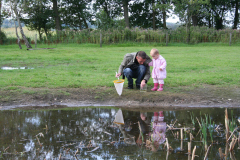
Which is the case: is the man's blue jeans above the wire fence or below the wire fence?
below

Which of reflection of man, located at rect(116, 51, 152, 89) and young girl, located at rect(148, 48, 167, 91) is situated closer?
young girl, located at rect(148, 48, 167, 91)

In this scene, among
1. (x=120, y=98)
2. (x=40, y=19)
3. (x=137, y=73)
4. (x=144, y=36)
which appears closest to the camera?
(x=120, y=98)

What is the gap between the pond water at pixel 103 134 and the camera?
3.69 m

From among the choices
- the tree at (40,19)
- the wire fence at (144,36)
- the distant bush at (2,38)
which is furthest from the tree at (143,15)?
the distant bush at (2,38)

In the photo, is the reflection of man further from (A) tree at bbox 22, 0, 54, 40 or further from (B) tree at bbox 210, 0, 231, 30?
(B) tree at bbox 210, 0, 231, 30

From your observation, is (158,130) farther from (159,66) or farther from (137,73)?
(137,73)

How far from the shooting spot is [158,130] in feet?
15.2

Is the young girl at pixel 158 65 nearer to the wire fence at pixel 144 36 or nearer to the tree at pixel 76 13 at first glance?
the wire fence at pixel 144 36

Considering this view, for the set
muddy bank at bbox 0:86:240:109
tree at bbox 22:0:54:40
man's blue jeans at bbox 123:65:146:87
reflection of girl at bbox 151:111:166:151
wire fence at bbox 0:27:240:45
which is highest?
tree at bbox 22:0:54:40

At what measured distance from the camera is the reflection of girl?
4.06 m

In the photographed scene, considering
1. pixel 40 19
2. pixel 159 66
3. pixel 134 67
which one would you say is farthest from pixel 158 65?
pixel 40 19

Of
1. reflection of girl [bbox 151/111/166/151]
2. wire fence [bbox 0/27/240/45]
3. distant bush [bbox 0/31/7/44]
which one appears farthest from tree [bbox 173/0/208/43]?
reflection of girl [bbox 151/111/166/151]

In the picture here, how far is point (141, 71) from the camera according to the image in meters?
7.04

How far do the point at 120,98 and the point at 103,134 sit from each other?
241cm
